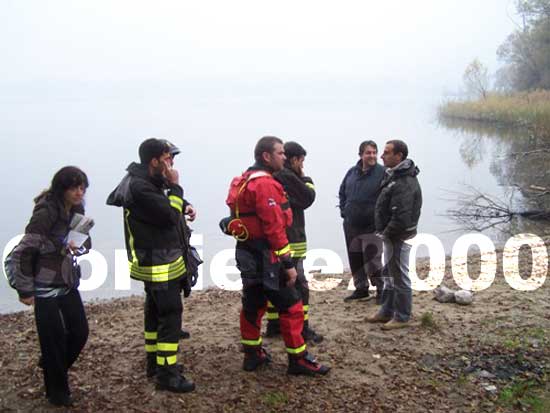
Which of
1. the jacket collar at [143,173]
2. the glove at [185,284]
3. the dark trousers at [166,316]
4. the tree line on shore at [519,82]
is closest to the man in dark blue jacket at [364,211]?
the glove at [185,284]

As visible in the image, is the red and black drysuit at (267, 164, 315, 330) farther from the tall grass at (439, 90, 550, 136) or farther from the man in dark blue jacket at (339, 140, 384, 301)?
the tall grass at (439, 90, 550, 136)

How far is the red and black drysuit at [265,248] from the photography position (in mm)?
4457

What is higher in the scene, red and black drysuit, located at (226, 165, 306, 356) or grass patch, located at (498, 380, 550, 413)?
red and black drysuit, located at (226, 165, 306, 356)

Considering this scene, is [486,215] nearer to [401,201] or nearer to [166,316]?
[401,201]

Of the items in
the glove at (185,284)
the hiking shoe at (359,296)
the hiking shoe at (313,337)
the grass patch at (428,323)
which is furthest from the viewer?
the hiking shoe at (359,296)

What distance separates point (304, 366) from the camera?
15.6 ft

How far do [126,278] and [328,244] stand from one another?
4947mm

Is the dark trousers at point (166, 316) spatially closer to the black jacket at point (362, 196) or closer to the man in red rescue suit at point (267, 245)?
the man in red rescue suit at point (267, 245)

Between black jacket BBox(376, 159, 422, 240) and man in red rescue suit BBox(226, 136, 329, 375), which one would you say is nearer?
man in red rescue suit BBox(226, 136, 329, 375)

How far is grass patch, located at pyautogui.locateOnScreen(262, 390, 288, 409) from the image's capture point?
4.38 metres

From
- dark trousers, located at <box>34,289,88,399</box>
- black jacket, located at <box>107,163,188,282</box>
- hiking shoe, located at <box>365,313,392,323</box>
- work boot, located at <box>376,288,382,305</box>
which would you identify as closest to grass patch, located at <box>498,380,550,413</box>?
hiking shoe, located at <box>365,313,392,323</box>

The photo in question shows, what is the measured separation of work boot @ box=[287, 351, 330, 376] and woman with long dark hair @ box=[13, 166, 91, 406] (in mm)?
1617

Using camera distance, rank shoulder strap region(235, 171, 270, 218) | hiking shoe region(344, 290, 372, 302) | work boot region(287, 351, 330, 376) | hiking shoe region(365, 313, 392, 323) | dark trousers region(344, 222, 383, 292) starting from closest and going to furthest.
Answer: shoulder strap region(235, 171, 270, 218)
work boot region(287, 351, 330, 376)
hiking shoe region(365, 313, 392, 323)
dark trousers region(344, 222, 383, 292)
hiking shoe region(344, 290, 372, 302)

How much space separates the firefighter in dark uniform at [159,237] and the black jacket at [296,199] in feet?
3.31
